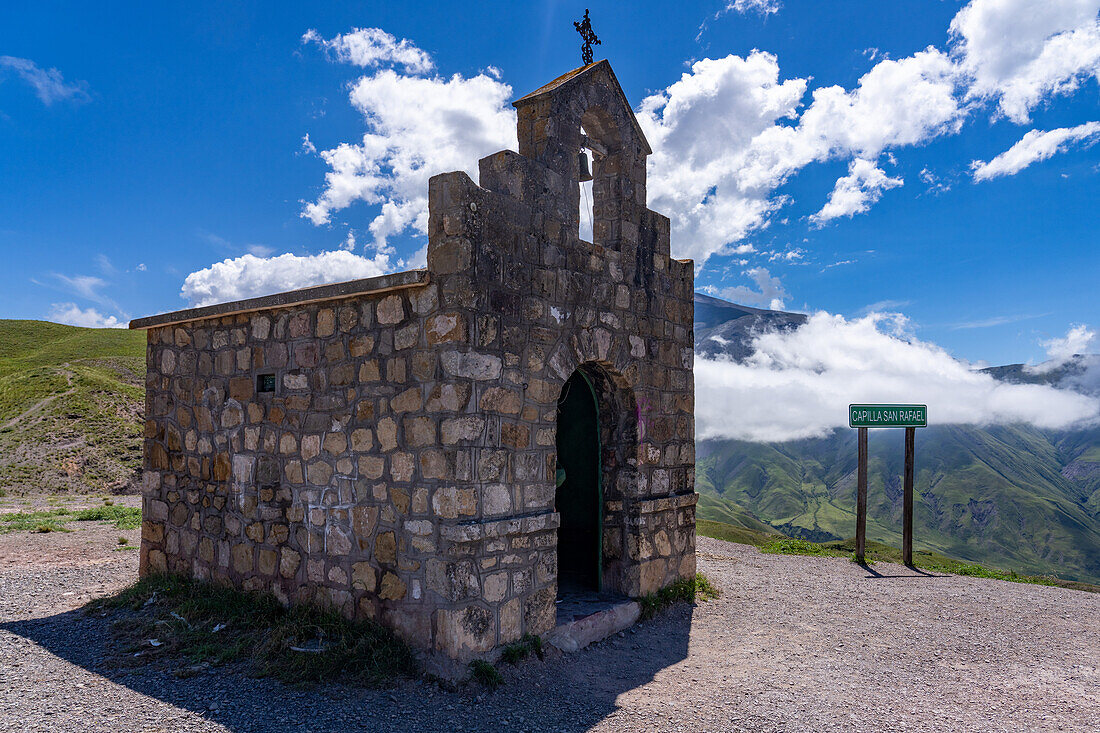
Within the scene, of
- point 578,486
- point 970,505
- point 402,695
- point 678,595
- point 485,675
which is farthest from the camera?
point 970,505

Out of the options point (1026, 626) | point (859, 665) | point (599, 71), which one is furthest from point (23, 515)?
point (1026, 626)

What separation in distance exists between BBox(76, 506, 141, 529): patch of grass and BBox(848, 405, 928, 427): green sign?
1321 cm

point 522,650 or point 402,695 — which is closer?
point 402,695

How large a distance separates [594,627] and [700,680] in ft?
3.52

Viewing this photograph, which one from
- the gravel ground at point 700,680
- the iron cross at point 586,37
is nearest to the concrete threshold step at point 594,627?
the gravel ground at point 700,680

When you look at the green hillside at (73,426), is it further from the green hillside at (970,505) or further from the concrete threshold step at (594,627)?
the green hillside at (970,505)

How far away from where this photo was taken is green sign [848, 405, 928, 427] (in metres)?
10.6

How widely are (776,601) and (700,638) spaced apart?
188 centimetres

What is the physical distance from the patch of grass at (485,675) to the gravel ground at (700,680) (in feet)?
0.32

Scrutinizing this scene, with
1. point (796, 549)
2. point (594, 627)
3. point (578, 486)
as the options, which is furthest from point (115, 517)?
point (796, 549)

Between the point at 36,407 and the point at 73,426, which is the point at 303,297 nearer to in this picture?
the point at 73,426

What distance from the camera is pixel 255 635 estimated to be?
556 centimetres

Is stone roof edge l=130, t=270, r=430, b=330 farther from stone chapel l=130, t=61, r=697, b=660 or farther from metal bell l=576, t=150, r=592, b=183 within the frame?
metal bell l=576, t=150, r=592, b=183

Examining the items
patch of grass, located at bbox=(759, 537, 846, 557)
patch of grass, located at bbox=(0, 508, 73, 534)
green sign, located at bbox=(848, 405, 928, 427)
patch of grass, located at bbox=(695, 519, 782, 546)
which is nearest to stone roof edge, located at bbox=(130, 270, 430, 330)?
patch of grass, located at bbox=(0, 508, 73, 534)
